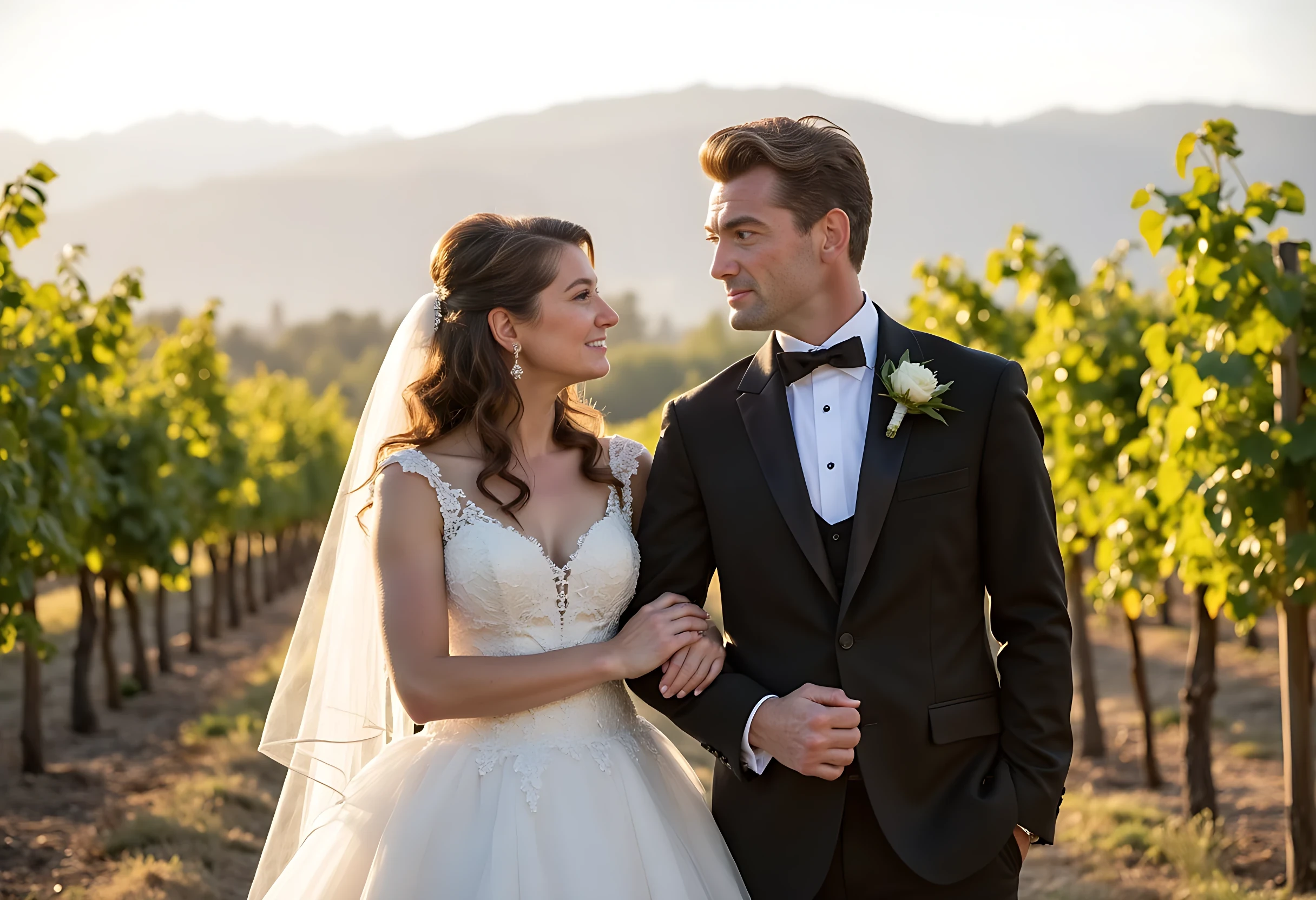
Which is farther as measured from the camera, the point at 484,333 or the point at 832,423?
the point at 484,333

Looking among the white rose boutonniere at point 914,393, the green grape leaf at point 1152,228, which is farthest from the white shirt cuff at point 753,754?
the green grape leaf at point 1152,228

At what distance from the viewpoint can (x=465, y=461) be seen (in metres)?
3.29

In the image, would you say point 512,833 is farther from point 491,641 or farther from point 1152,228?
point 1152,228

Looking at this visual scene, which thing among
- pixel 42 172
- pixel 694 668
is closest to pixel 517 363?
pixel 694 668

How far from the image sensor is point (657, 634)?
117 inches

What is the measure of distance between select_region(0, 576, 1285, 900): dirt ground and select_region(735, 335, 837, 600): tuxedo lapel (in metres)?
4.11

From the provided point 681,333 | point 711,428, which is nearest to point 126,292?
point 711,428

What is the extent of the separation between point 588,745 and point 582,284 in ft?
4.26

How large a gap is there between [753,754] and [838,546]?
559mm

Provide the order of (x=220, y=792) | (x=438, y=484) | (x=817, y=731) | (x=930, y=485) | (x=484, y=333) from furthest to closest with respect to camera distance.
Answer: (x=220, y=792), (x=484, y=333), (x=438, y=484), (x=930, y=485), (x=817, y=731)

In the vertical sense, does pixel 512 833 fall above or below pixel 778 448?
below

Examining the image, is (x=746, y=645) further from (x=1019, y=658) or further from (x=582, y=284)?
(x=582, y=284)

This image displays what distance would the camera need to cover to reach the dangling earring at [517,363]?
11.0 ft

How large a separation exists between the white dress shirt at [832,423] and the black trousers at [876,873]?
0.25m
